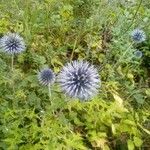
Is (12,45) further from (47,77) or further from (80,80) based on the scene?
(80,80)

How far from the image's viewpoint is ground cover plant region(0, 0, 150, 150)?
8.18ft

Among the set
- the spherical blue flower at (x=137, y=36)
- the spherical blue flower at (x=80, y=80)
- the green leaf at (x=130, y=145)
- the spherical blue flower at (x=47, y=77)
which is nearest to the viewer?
the spherical blue flower at (x=80, y=80)

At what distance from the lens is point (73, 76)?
2.43 meters

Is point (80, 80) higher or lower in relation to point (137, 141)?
higher

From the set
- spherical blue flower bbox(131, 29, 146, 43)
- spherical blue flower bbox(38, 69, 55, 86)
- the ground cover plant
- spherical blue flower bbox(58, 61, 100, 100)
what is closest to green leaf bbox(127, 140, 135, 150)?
the ground cover plant

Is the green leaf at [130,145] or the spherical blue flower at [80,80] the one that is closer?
the spherical blue flower at [80,80]

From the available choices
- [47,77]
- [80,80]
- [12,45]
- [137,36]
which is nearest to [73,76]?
[80,80]

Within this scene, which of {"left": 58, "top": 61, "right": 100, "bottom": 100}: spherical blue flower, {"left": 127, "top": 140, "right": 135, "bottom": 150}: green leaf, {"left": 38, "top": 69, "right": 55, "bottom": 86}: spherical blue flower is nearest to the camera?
{"left": 58, "top": 61, "right": 100, "bottom": 100}: spherical blue flower

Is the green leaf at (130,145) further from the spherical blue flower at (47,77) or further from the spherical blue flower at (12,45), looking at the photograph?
the spherical blue flower at (12,45)

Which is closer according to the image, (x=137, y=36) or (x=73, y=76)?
(x=73, y=76)

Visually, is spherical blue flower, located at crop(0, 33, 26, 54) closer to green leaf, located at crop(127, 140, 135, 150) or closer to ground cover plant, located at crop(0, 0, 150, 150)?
ground cover plant, located at crop(0, 0, 150, 150)

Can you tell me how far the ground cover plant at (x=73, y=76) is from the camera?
2492 millimetres

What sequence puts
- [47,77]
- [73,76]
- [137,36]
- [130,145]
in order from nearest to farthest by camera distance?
[73,76] → [47,77] → [130,145] → [137,36]

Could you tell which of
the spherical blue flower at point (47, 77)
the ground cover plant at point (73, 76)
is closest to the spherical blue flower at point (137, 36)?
the ground cover plant at point (73, 76)
